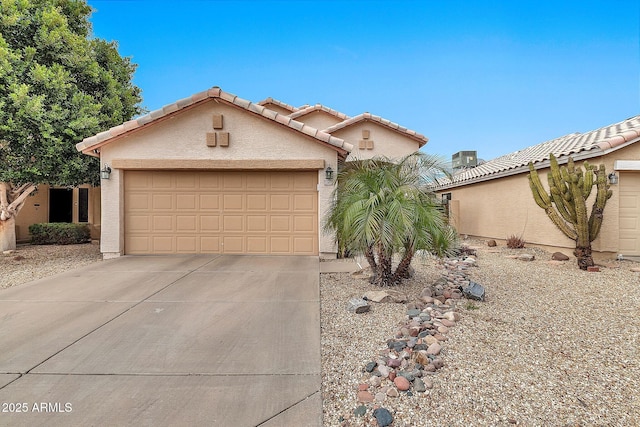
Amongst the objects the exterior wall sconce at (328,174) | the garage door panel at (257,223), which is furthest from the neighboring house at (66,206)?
the exterior wall sconce at (328,174)

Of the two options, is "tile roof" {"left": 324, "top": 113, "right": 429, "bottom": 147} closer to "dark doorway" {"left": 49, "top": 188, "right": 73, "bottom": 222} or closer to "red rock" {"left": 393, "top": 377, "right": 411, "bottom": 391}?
"dark doorway" {"left": 49, "top": 188, "right": 73, "bottom": 222}

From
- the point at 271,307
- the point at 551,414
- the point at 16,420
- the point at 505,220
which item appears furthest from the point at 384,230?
the point at 505,220

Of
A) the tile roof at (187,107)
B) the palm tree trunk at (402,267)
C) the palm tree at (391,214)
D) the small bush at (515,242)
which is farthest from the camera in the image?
the small bush at (515,242)

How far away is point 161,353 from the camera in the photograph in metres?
3.33

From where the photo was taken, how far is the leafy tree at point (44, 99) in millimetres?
8578

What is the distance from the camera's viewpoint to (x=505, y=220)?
12.2m

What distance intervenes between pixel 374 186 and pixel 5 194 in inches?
474

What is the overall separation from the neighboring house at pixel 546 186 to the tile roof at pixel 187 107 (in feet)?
12.5

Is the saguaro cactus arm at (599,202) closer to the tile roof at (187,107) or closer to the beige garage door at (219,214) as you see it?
the tile roof at (187,107)

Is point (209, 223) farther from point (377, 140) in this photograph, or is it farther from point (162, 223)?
point (377, 140)

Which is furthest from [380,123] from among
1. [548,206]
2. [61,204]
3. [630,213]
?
[61,204]

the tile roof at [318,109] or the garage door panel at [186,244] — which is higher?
the tile roof at [318,109]

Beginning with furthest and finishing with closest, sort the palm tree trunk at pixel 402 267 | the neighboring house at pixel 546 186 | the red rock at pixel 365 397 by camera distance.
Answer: the neighboring house at pixel 546 186, the palm tree trunk at pixel 402 267, the red rock at pixel 365 397

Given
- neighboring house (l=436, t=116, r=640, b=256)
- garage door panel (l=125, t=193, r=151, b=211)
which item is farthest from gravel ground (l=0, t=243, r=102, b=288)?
neighboring house (l=436, t=116, r=640, b=256)
